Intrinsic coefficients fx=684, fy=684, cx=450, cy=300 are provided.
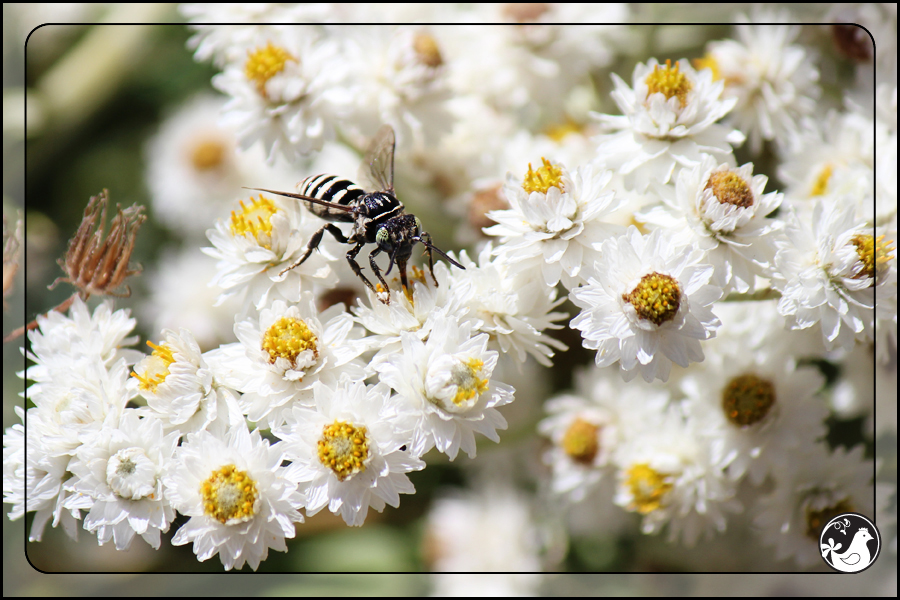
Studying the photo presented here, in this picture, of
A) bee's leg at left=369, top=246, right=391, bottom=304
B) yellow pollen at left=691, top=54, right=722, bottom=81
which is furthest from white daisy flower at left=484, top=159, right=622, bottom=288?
yellow pollen at left=691, top=54, right=722, bottom=81

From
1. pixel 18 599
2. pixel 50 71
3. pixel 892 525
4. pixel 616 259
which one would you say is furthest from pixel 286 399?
pixel 50 71

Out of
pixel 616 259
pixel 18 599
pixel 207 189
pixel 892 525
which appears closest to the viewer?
pixel 616 259

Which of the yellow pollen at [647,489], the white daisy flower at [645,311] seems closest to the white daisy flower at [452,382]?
the white daisy flower at [645,311]

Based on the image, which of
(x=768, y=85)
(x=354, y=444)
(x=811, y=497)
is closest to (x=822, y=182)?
(x=768, y=85)

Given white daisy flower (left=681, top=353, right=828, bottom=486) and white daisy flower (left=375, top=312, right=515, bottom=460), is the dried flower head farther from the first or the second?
white daisy flower (left=681, top=353, right=828, bottom=486)

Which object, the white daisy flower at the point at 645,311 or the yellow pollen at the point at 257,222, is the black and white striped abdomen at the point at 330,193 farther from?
the white daisy flower at the point at 645,311

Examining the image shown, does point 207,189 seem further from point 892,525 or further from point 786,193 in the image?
point 892,525
